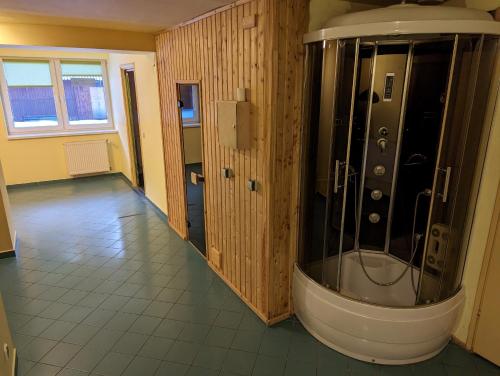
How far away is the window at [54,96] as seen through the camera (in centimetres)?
620

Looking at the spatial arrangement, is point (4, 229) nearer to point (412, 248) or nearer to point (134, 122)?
point (134, 122)

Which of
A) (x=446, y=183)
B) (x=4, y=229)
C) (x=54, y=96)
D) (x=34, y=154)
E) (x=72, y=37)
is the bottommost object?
(x=4, y=229)

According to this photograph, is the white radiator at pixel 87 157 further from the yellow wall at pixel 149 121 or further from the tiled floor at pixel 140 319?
the tiled floor at pixel 140 319

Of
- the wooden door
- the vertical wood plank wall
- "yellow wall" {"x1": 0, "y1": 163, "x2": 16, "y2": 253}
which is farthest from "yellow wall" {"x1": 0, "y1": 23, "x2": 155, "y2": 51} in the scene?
the wooden door

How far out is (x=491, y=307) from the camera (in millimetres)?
2297

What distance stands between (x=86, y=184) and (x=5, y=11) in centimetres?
424

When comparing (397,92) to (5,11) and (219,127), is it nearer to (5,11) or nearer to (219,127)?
(219,127)

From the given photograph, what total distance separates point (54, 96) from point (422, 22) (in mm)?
6647

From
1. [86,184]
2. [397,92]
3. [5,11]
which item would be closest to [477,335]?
[397,92]

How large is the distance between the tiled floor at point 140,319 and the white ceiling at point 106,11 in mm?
2419

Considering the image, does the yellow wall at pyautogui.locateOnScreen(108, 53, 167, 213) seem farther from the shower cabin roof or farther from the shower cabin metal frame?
the shower cabin roof

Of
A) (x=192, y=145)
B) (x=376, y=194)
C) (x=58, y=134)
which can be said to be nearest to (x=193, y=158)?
(x=192, y=145)

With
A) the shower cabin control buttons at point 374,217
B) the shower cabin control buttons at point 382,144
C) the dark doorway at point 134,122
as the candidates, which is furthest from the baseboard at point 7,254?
the shower cabin control buttons at point 382,144

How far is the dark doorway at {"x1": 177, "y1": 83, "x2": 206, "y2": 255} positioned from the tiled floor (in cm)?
28
